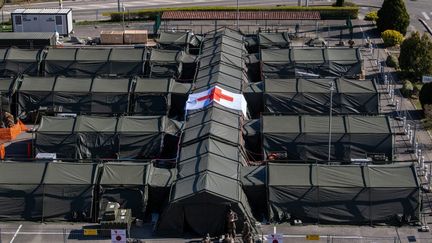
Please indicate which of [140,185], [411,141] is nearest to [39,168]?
[140,185]

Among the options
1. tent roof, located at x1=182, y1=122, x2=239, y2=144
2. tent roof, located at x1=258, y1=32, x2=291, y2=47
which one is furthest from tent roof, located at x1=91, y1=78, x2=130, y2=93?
tent roof, located at x1=258, y1=32, x2=291, y2=47

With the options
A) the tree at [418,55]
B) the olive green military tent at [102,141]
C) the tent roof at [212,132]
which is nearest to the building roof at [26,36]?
the olive green military tent at [102,141]

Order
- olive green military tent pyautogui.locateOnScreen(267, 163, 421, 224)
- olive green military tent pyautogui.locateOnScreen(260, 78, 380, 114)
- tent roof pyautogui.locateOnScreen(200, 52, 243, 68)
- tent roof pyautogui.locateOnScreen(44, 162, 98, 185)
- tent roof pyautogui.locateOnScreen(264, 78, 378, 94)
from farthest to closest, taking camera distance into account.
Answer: tent roof pyautogui.locateOnScreen(200, 52, 243, 68), tent roof pyautogui.locateOnScreen(264, 78, 378, 94), olive green military tent pyautogui.locateOnScreen(260, 78, 380, 114), tent roof pyautogui.locateOnScreen(44, 162, 98, 185), olive green military tent pyautogui.locateOnScreen(267, 163, 421, 224)

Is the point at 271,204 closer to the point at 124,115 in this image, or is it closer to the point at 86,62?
the point at 124,115

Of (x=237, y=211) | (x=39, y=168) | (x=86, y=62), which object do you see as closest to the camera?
(x=237, y=211)

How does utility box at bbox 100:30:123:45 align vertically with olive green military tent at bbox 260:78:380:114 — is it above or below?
above

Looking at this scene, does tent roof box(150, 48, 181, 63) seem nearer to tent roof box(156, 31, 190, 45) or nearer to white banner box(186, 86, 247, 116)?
tent roof box(156, 31, 190, 45)
